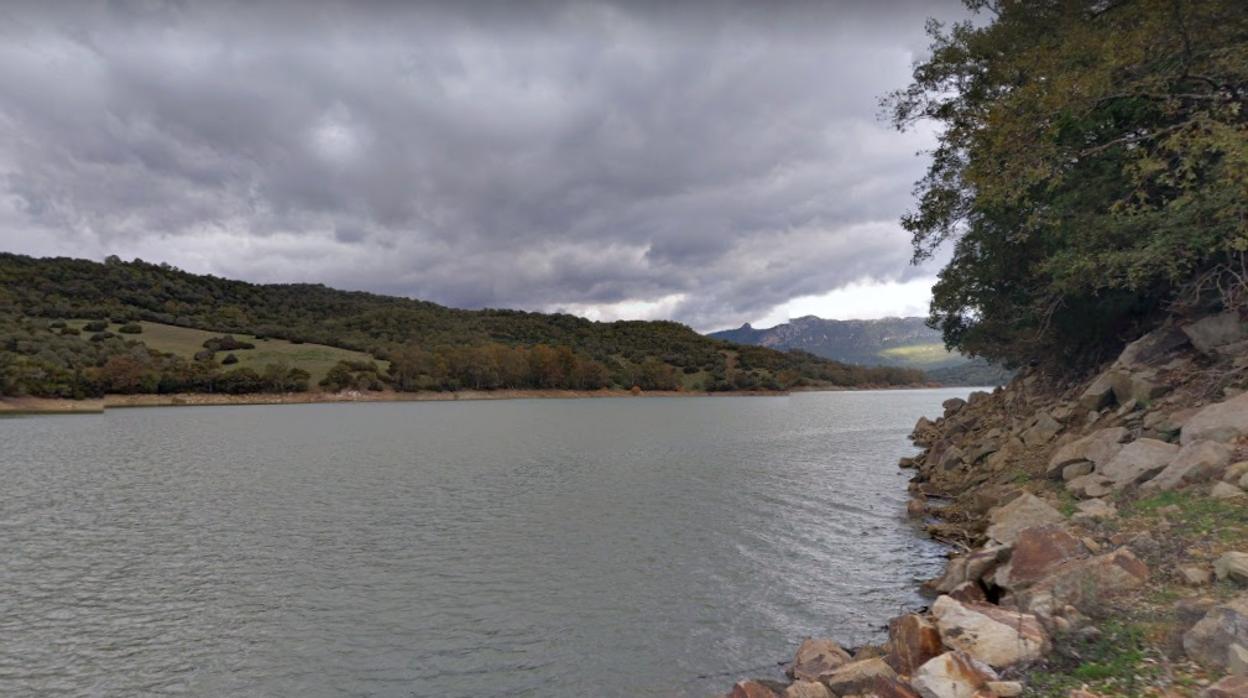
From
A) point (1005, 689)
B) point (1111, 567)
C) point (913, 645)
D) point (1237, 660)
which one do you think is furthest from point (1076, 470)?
point (1005, 689)

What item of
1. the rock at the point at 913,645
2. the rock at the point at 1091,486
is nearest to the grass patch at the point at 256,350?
the rock at the point at 1091,486

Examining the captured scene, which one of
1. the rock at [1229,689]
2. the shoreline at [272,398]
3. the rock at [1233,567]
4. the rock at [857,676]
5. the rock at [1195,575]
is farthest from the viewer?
the shoreline at [272,398]

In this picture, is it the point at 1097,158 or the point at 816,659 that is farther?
the point at 1097,158

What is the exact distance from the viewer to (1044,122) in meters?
17.9

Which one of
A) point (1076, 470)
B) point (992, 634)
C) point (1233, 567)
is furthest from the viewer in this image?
point (1076, 470)

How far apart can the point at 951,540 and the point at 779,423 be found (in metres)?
57.1

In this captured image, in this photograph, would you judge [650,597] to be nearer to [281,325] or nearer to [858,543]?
[858,543]

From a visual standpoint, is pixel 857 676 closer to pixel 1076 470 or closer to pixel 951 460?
pixel 1076 470

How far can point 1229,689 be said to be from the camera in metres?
6.09

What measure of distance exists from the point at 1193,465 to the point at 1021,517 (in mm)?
3663

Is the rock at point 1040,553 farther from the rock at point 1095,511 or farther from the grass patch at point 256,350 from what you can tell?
the grass patch at point 256,350

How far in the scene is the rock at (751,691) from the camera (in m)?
9.80

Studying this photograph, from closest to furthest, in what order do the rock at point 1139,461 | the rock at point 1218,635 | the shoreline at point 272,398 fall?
the rock at point 1218,635
the rock at point 1139,461
the shoreline at point 272,398

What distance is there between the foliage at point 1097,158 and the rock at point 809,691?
1386 cm
